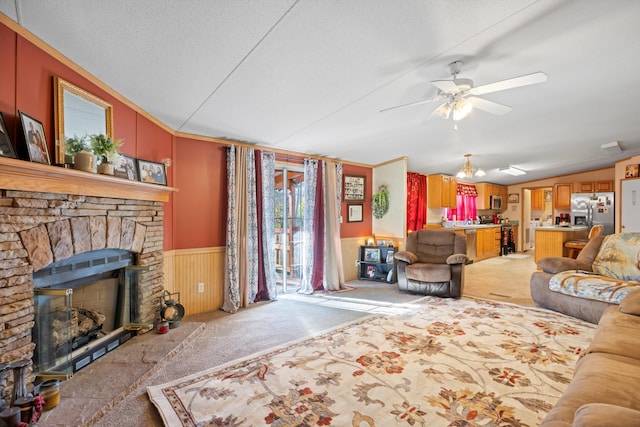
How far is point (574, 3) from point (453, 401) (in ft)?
8.43

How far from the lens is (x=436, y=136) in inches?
177

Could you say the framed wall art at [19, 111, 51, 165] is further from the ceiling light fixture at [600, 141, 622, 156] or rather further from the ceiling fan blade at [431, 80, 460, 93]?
the ceiling light fixture at [600, 141, 622, 156]

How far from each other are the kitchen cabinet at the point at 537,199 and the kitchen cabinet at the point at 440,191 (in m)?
5.21

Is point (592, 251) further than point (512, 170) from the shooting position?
No

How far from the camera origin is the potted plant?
2006 millimetres

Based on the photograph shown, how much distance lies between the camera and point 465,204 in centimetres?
820

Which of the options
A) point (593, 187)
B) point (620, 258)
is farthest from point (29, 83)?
point (593, 187)

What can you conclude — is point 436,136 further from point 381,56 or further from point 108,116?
point 108,116

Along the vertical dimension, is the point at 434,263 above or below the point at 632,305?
below

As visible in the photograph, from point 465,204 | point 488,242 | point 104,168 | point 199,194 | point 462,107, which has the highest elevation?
point 462,107

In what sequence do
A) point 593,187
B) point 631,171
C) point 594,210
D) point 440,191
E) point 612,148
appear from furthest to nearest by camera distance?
point 593,187
point 440,191
point 594,210
point 631,171
point 612,148

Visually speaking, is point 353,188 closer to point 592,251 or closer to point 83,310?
point 592,251

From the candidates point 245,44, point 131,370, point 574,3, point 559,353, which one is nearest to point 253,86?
point 245,44

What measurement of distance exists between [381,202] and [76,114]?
184 inches
